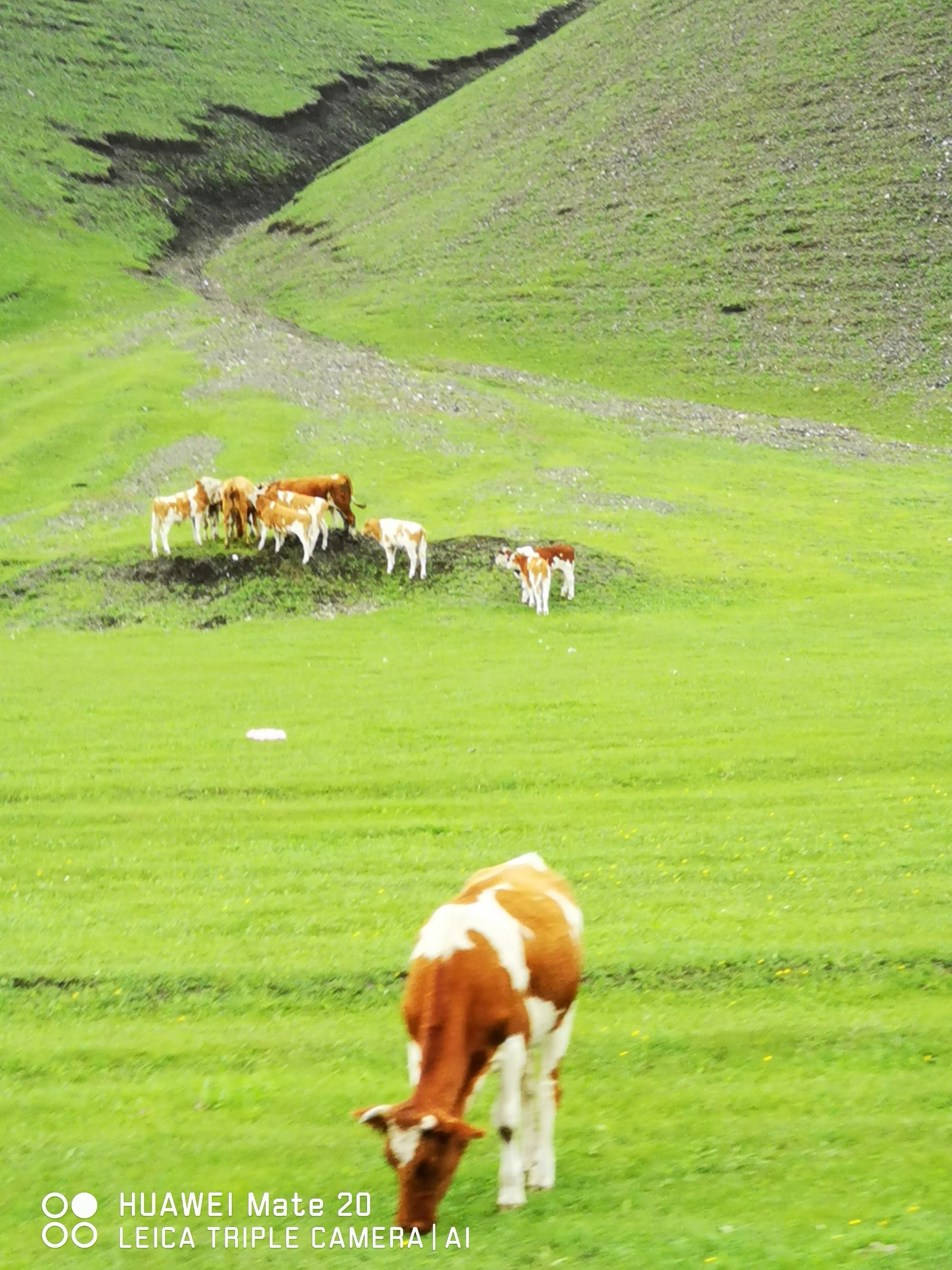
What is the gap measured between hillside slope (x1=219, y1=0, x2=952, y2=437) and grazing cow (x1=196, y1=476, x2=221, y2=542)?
144ft

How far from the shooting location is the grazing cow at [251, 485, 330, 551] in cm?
3619

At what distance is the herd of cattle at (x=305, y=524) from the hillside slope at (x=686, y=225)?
41.2 meters

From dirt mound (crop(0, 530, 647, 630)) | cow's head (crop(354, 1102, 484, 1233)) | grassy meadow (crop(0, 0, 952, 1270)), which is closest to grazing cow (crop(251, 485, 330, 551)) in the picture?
dirt mound (crop(0, 530, 647, 630))

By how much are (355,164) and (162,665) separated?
12128 cm

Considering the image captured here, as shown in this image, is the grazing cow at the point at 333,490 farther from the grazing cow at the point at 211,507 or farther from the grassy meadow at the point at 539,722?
the grazing cow at the point at 211,507

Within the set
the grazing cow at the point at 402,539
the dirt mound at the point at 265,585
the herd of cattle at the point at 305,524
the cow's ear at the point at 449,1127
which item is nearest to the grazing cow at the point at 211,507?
the herd of cattle at the point at 305,524

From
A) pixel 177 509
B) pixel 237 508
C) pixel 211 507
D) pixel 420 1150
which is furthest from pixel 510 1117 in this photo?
pixel 211 507

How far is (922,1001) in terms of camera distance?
43.3 feet

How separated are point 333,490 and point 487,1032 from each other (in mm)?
31094

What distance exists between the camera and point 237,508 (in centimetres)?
3762

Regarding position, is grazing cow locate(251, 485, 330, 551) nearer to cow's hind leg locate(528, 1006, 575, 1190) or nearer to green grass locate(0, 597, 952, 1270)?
green grass locate(0, 597, 952, 1270)

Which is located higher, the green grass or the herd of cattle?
the herd of cattle

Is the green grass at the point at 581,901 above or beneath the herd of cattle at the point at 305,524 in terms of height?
beneath

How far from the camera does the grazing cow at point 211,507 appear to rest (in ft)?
124
